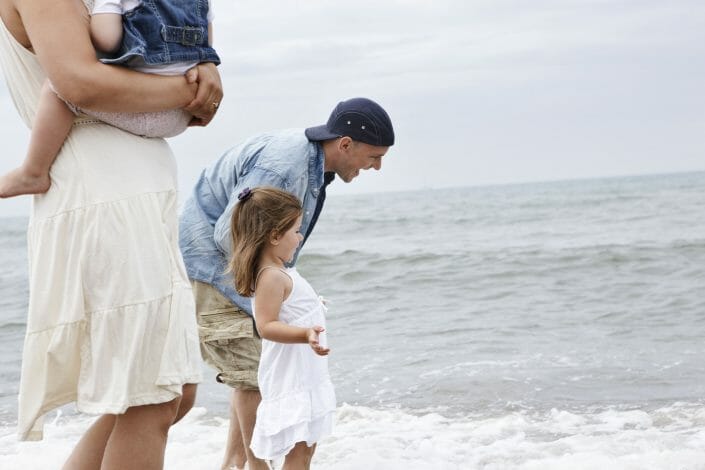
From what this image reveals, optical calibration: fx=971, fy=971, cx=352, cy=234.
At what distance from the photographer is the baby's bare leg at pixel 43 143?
7.46 feet

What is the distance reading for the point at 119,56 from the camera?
2324mm

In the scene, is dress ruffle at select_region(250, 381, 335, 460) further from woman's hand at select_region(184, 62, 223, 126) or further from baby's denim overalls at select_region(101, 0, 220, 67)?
baby's denim overalls at select_region(101, 0, 220, 67)

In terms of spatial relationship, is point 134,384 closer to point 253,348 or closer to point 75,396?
point 75,396

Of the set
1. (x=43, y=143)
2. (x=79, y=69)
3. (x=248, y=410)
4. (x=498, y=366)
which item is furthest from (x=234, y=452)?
(x=498, y=366)

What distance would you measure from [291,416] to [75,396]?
1277 millimetres

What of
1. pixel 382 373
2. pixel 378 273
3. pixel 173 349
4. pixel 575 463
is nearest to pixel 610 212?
pixel 378 273

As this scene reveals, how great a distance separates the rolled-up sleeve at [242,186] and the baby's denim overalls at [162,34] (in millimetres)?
1413

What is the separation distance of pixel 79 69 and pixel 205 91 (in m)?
0.33

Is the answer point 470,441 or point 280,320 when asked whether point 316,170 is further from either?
point 470,441

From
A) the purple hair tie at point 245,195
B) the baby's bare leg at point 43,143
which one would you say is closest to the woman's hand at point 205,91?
the baby's bare leg at point 43,143

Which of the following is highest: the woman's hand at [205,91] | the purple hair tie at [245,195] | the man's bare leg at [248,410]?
the woman's hand at [205,91]

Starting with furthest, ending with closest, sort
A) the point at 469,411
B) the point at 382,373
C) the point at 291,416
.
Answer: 1. the point at 382,373
2. the point at 469,411
3. the point at 291,416

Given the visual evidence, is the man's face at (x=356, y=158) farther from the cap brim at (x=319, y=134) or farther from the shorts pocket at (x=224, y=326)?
the shorts pocket at (x=224, y=326)

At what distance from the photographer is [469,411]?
6.16 metres
